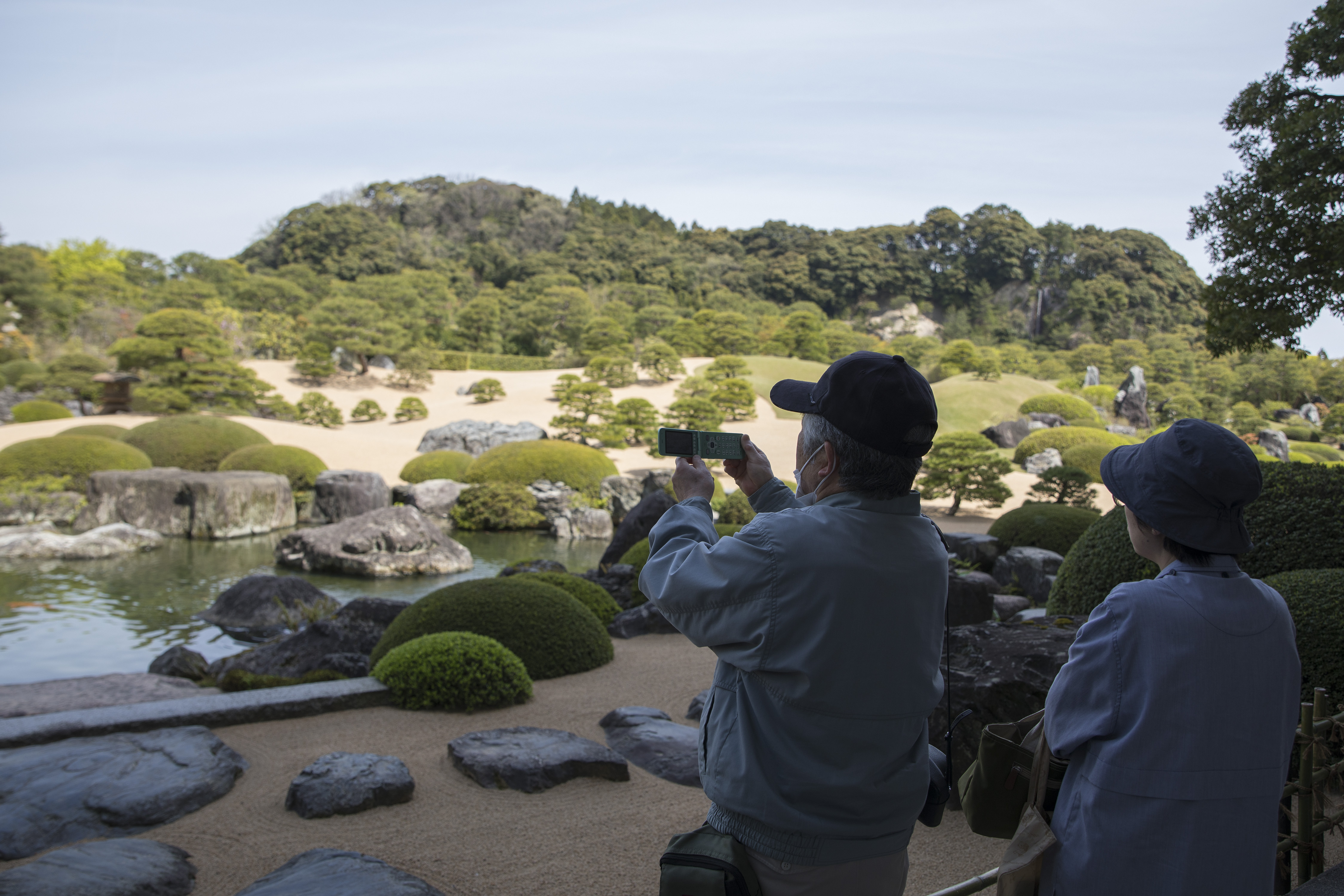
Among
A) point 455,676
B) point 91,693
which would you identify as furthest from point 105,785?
point 91,693

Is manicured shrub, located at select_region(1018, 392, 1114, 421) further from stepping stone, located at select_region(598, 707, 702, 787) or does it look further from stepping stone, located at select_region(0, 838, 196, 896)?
stepping stone, located at select_region(0, 838, 196, 896)

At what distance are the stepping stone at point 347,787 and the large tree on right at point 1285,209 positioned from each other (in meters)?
7.17

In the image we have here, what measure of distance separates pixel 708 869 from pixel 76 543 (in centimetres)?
1263

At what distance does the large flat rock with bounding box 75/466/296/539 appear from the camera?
12.8 m

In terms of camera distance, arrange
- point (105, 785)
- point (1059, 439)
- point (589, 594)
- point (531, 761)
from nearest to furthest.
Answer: point (105, 785) < point (531, 761) < point (589, 594) < point (1059, 439)

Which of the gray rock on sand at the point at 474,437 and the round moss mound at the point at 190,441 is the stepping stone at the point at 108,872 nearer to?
the round moss mound at the point at 190,441

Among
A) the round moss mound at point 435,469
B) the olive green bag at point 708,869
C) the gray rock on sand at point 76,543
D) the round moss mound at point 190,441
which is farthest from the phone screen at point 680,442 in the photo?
the round moss mound at point 190,441

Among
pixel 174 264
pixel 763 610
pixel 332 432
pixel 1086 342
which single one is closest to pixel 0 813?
pixel 763 610

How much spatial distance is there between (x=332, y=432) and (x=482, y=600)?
55.4 feet

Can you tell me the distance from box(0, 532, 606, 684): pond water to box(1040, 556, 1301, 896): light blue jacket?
739 centimetres

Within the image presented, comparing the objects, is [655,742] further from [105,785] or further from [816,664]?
[816,664]

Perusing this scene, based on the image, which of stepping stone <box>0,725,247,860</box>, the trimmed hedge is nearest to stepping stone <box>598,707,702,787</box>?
stepping stone <box>0,725,247,860</box>

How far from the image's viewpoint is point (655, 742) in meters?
4.09

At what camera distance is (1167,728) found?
4.17ft
